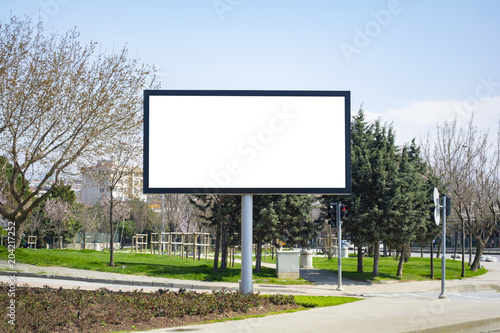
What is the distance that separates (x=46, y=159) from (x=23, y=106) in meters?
2.16

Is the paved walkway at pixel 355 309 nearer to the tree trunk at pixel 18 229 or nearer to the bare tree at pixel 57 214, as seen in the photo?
the tree trunk at pixel 18 229

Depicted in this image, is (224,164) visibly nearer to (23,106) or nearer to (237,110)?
(237,110)

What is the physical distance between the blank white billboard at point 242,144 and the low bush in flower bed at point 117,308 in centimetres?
340

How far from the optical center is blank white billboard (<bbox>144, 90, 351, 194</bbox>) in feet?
52.4

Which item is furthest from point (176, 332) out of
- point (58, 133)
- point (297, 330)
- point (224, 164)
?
point (58, 133)

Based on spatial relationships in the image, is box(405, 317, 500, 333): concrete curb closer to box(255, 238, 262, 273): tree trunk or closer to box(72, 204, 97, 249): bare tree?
box(255, 238, 262, 273): tree trunk

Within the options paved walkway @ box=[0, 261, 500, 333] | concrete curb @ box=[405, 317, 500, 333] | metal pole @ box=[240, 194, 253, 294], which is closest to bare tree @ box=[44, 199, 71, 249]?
paved walkway @ box=[0, 261, 500, 333]

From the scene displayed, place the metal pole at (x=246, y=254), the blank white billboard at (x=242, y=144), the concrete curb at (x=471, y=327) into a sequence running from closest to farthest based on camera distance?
the concrete curb at (x=471, y=327) < the blank white billboard at (x=242, y=144) < the metal pole at (x=246, y=254)

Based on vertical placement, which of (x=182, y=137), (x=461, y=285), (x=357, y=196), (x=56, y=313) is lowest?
(x=461, y=285)

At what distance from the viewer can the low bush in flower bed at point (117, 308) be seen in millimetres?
10523

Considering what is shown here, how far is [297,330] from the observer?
10633 millimetres

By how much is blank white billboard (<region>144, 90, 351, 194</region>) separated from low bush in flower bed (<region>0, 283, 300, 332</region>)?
3400 millimetres

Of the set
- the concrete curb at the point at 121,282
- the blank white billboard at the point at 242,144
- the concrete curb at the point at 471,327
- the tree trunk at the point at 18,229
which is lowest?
the concrete curb at the point at 121,282

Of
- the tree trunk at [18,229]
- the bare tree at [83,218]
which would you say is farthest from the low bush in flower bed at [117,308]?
the bare tree at [83,218]
